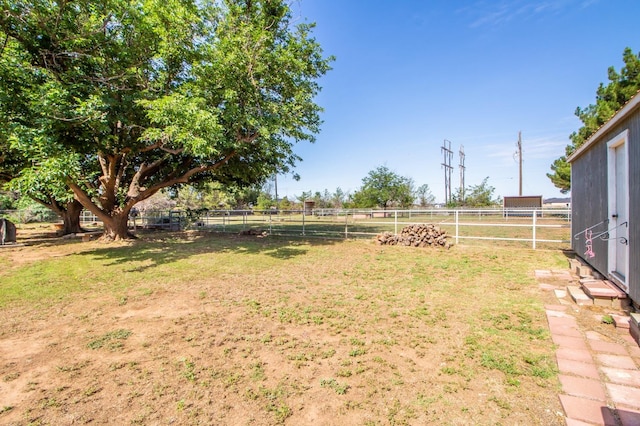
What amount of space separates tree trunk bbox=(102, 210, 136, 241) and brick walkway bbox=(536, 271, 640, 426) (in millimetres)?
13377

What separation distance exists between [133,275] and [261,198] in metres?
37.9

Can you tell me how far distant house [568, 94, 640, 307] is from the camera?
133 inches

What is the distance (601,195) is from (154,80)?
11535 millimetres

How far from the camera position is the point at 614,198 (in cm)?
425

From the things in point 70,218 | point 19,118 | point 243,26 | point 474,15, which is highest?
point 474,15

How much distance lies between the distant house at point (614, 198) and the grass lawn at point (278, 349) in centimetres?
102

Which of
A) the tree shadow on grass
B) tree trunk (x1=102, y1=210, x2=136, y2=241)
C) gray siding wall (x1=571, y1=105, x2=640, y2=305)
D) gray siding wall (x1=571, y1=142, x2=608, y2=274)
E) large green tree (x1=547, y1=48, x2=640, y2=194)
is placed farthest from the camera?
large green tree (x1=547, y1=48, x2=640, y2=194)

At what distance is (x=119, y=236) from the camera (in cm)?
1150

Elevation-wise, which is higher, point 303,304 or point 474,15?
point 474,15

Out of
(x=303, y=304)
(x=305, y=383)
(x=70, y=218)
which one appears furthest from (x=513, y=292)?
(x=70, y=218)

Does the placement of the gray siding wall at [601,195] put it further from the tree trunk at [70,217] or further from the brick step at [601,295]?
the tree trunk at [70,217]

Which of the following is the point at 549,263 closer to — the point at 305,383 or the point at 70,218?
the point at 305,383

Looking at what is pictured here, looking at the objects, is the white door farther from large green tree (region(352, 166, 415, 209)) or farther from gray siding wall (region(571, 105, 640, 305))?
large green tree (region(352, 166, 415, 209))

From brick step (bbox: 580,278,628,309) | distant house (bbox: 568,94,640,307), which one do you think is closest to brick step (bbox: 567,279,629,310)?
brick step (bbox: 580,278,628,309)
